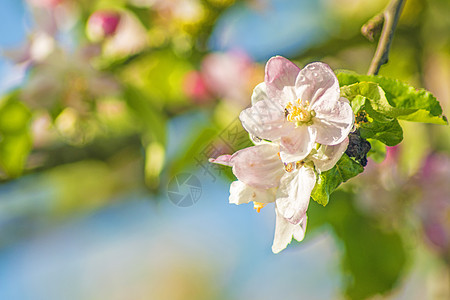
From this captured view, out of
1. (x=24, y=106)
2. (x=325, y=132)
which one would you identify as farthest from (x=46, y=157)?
(x=325, y=132)

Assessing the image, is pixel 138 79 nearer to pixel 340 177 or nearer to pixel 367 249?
pixel 367 249

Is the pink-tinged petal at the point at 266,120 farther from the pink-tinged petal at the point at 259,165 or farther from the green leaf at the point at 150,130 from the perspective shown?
the green leaf at the point at 150,130

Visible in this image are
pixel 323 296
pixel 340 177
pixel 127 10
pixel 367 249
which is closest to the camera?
pixel 340 177

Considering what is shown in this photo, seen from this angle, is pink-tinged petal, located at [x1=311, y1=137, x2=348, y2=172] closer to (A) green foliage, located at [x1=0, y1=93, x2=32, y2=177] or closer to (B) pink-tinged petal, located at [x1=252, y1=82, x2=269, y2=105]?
(B) pink-tinged petal, located at [x1=252, y1=82, x2=269, y2=105]

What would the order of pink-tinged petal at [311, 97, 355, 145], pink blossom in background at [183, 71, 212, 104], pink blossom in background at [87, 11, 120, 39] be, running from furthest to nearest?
pink blossom in background at [183, 71, 212, 104], pink blossom in background at [87, 11, 120, 39], pink-tinged petal at [311, 97, 355, 145]

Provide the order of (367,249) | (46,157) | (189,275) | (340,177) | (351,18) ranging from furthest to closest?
(189,275), (351,18), (46,157), (367,249), (340,177)

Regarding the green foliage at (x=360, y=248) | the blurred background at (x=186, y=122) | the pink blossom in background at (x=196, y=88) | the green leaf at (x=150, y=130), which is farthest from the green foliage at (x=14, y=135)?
the green foliage at (x=360, y=248)

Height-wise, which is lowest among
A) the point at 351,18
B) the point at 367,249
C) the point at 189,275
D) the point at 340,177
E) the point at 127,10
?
Answer: the point at 189,275

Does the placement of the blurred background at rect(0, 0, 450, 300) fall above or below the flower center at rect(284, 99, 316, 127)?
below

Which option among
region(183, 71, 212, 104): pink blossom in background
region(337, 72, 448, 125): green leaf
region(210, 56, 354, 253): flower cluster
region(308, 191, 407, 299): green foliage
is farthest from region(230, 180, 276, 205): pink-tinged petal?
region(183, 71, 212, 104): pink blossom in background
